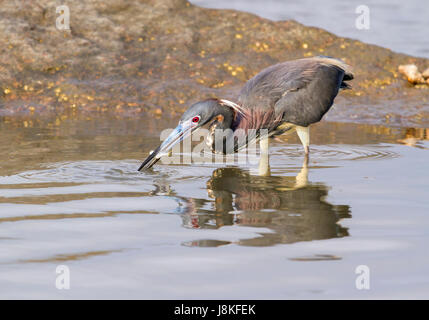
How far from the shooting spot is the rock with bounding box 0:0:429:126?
38.3ft

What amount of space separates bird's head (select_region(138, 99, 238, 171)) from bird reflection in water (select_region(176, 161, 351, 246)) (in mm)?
584

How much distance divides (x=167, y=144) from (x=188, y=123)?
0.31 m

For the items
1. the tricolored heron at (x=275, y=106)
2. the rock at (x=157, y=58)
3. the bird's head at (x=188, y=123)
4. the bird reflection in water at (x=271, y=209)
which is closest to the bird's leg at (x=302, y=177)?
the bird reflection in water at (x=271, y=209)

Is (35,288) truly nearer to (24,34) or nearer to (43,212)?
(43,212)

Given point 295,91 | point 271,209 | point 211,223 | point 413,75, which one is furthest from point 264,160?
point 413,75

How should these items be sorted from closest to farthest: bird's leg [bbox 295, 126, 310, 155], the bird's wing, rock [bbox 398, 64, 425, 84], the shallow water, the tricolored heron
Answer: the shallow water < the tricolored heron < the bird's wing < bird's leg [bbox 295, 126, 310, 155] < rock [bbox 398, 64, 425, 84]

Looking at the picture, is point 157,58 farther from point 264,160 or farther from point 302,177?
point 302,177

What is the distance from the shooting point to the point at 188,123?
7.69 m

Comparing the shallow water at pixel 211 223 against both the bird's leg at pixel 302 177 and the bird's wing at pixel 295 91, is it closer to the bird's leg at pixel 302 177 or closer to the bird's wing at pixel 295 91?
the bird's leg at pixel 302 177

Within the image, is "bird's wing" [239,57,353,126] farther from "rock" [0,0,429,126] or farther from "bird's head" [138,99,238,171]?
"rock" [0,0,429,126]

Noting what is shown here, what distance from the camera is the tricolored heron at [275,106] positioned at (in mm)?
8211

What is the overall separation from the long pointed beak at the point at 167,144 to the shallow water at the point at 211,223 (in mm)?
183

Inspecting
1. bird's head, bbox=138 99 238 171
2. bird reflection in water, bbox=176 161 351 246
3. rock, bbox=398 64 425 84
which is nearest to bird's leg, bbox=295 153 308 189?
bird reflection in water, bbox=176 161 351 246

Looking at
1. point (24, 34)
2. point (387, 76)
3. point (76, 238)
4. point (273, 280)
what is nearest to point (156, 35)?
point (24, 34)
